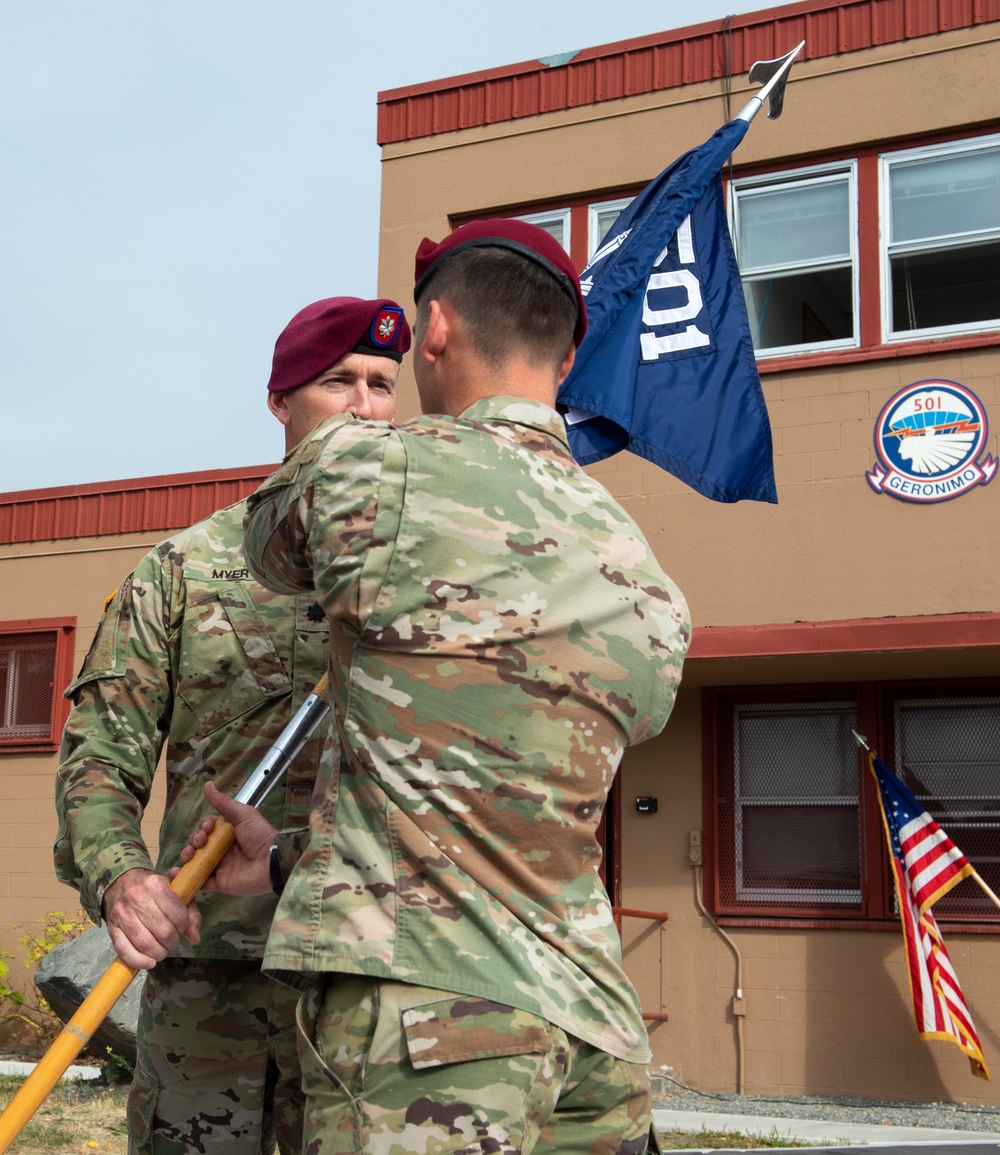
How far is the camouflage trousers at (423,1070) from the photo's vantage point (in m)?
1.60

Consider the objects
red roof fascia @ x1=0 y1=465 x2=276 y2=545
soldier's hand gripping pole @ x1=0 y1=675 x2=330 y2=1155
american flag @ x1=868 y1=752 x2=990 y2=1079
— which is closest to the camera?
soldier's hand gripping pole @ x1=0 y1=675 x2=330 y2=1155

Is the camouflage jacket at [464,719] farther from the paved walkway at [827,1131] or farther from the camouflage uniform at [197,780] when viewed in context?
the paved walkway at [827,1131]

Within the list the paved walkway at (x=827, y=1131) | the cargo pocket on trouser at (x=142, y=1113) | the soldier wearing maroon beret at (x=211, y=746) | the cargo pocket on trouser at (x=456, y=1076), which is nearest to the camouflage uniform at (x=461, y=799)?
the cargo pocket on trouser at (x=456, y=1076)

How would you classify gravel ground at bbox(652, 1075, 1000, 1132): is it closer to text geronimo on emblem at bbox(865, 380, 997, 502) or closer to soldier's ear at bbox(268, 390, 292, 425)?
text geronimo on emblem at bbox(865, 380, 997, 502)

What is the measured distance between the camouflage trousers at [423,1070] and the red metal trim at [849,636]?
639 cm

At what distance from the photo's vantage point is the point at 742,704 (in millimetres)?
9148

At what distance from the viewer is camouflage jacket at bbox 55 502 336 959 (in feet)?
8.43

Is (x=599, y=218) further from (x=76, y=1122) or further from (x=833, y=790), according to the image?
(x=76, y=1122)

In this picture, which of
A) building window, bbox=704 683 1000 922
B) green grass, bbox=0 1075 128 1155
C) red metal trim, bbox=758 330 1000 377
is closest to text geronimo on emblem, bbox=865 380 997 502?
red metal trim, bbox=758 330 1000 377

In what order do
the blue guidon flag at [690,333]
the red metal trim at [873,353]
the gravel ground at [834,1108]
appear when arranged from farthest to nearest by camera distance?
the red metal trim at [873,353]
the gravel ground at [834,1108]
the blue guidon flag at [690,333]

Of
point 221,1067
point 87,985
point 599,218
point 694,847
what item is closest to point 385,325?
point 221,1067

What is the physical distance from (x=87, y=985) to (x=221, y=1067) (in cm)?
602

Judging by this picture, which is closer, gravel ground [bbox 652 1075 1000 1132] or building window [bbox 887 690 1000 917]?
gravel ground [bbox 652 1075 1000 1132]

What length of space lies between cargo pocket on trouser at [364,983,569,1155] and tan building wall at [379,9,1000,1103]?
657 cm
